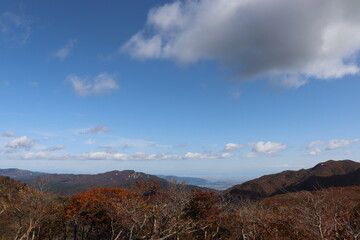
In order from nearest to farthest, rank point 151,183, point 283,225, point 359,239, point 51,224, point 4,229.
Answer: point 359,239, point 283,225, point 151,183, point 51,224, point 4,229

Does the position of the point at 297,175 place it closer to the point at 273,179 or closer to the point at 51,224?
A: the point at 273,179

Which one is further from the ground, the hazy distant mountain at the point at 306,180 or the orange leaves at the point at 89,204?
the orange leaves at the point at 89,204

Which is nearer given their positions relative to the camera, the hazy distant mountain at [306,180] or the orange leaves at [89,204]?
the orange leaves at [89,204]

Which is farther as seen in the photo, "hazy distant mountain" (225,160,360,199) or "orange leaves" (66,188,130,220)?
"hazy distant mountain" (225,160,360,199)

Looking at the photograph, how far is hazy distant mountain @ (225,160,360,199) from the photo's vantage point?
144125 mm

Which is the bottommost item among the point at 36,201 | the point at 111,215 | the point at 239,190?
the point at 239,190

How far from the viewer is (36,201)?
2738cm

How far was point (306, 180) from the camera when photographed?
500ft

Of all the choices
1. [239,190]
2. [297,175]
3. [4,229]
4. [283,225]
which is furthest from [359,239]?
[297,175]

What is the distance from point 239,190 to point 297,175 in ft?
193

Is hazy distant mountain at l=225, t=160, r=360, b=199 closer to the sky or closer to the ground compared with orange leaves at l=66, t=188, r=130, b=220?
closer to the ground

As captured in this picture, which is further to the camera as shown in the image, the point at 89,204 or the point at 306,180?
the point at 306,180

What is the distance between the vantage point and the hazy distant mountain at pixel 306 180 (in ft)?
473

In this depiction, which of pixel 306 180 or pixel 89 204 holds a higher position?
pixel 89 204
